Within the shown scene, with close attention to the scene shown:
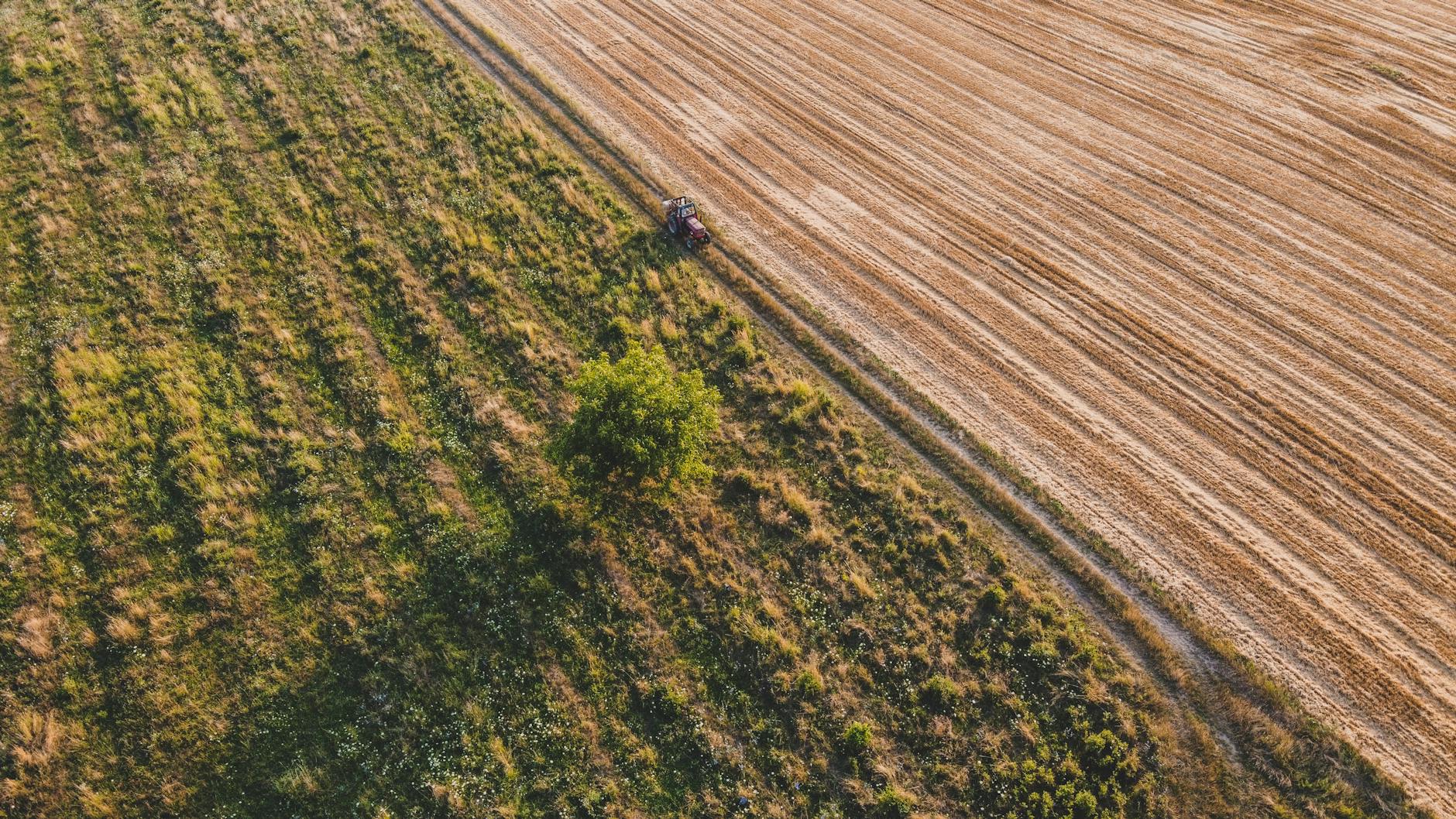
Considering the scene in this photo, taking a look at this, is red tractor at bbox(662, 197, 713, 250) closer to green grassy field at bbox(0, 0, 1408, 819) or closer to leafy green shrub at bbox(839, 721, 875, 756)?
green grassy field at bbox(0, 0, 1408, 819)

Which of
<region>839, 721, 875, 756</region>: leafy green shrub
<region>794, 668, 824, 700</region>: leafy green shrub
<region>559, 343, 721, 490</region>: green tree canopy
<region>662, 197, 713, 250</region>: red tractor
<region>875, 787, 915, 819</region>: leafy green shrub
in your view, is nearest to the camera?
<region>875, 787, 915, 819</region>: leafy green shrub

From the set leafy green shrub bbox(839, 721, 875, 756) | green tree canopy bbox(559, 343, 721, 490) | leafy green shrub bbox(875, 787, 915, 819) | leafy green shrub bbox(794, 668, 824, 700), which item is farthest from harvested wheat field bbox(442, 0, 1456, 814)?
leafy green shrub bbox(875, 787, 915, 819)

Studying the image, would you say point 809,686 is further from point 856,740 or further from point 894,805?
point 894,805

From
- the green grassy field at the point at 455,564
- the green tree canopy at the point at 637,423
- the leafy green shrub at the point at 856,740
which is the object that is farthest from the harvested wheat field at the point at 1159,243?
the leafy green shrub at the point at 856,740

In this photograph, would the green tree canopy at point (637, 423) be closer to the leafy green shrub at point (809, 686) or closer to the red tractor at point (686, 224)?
the leafy green shrub at point (809, 686)

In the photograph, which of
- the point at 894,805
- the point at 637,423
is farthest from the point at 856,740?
the point at 637,423

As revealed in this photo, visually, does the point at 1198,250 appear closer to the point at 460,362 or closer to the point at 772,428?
the point at 772,428
